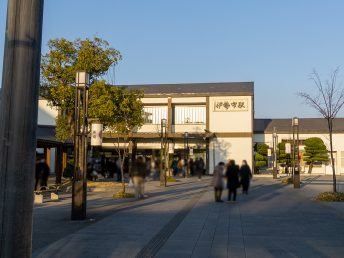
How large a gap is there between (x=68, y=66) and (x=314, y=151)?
3648 centimetres

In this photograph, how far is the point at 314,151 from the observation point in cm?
5169

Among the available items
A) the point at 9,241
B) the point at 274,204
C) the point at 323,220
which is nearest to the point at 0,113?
the point at 9,241

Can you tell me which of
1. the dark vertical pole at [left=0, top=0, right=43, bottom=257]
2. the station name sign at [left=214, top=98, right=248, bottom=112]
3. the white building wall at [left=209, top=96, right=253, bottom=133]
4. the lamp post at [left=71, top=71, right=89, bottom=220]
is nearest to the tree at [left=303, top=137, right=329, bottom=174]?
the white building wall at [left=209, top=96, right=253, bottom=133]

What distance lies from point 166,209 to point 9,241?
11298 mm

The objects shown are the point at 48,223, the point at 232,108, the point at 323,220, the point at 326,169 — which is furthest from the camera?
the point at 326,169

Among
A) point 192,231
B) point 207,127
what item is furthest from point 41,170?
point 207,127

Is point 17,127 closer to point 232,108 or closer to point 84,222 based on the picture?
point 232,108

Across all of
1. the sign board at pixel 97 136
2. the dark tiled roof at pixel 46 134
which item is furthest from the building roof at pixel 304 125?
the sign board at pixel 97 136

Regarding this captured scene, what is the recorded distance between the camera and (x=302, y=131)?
57094 millimetres

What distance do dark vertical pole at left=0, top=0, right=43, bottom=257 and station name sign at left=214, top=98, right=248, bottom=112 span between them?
20.7ft

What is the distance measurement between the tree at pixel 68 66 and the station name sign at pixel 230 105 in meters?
15.0

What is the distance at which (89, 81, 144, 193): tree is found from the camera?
75.3 feet

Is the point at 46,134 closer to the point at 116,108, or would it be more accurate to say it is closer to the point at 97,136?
the point at 116,108

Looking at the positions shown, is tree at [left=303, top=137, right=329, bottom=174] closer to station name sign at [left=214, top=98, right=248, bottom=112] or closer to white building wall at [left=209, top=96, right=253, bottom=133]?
white building wall at [left=209, top=96, right=253, bottom=133]
